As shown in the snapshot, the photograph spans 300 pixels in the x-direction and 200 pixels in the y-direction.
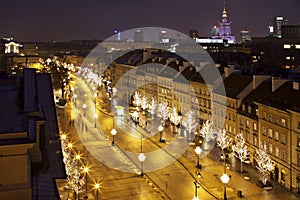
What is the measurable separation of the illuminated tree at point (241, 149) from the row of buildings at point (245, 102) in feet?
2.55

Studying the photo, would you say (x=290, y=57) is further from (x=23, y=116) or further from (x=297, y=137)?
(x=23, y=116)

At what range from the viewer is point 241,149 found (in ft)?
129

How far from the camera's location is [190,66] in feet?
218

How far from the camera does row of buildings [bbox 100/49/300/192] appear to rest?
35156 millimetres

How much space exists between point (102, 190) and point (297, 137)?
16.0 metres

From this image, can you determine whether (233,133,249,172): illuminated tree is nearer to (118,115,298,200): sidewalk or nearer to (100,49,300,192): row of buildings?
(100,49,300,192): row of buildings

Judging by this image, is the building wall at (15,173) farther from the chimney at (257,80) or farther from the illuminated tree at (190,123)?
the illuminated tree at (190,123)

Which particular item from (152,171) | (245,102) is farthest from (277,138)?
(152,171)

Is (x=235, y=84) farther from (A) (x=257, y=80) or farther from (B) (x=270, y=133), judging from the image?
(B) (x=270, y=133)

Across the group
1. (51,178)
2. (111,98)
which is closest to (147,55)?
(111,98)

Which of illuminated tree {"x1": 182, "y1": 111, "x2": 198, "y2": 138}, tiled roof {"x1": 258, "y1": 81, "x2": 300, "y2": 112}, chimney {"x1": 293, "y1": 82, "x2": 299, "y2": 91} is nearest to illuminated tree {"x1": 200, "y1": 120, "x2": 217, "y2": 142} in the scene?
illuminated tree {"x1": 182, "y1": 111, "x2": 198, "y2": 138}

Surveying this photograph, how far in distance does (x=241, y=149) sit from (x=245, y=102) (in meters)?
7.23

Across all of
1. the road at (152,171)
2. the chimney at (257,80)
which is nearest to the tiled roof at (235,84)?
the chimney at (257,80)

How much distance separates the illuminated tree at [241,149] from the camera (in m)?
39.3
